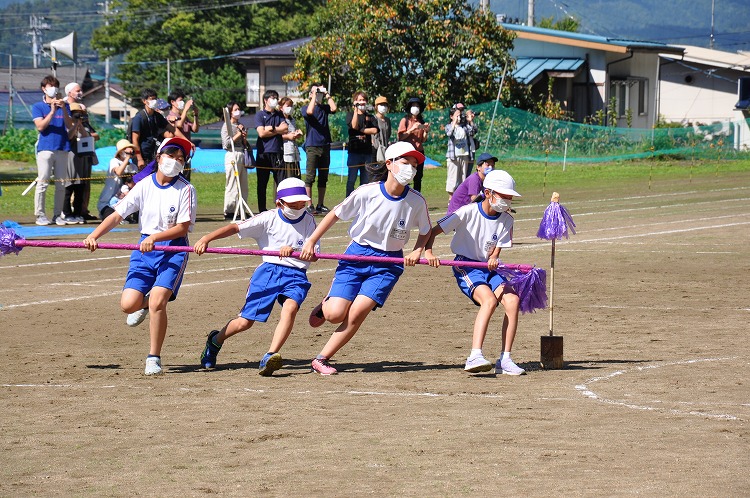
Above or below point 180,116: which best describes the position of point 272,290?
below

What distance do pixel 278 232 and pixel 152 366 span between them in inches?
57.2

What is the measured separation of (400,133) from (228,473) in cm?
1603

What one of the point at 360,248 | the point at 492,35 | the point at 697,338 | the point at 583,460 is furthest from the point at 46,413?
the point at 492,35

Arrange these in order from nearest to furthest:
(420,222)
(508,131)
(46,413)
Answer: (46,413) → (420,222) → (508,131)

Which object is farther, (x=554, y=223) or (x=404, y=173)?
(x=554, y=223)

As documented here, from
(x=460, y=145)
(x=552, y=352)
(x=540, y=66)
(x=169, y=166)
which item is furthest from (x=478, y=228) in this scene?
(x=540, y=66)

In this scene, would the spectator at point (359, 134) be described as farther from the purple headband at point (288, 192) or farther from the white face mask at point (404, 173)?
the white face mask at point (404, 173)

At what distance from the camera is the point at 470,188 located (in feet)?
44.7

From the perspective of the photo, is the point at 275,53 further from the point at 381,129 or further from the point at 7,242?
the point at 7,242

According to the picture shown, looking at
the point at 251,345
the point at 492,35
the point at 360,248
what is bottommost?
the point at 251,345

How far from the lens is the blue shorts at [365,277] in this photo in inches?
396

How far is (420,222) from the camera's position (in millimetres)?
10133

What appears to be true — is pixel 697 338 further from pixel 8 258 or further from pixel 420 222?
pixel 8 258

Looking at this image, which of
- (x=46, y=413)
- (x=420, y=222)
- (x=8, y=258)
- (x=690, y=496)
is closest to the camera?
(x=690, y=496)
